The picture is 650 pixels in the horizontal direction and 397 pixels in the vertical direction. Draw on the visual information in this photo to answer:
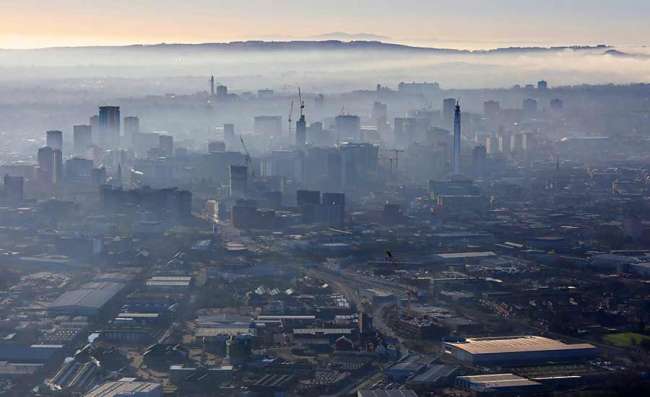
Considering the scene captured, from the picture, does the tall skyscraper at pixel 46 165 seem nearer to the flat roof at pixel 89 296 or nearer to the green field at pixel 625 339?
the flat roof at pixel 89 296

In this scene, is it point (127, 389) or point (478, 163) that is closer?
point (127, 389)

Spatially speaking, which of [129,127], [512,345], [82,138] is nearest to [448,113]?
[129,127]

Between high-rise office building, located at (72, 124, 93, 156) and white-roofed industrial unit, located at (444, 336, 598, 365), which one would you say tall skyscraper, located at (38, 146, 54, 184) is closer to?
high-rise office building, located at (72, 124, 93, 156)

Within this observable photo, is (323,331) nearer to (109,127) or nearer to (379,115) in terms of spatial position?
(109,127)

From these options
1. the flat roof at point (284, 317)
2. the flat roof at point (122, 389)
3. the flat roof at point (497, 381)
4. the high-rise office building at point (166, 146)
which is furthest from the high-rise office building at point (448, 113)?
the flat roof at point (122, 389)

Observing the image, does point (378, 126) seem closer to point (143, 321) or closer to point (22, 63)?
point (22, 63)
